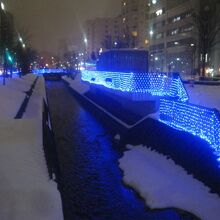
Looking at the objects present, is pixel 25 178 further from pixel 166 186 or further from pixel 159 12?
pixel 159 12

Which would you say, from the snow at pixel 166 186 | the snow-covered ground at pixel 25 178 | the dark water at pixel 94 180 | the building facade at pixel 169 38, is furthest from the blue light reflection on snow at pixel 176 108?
the building facade at pixel 169 38

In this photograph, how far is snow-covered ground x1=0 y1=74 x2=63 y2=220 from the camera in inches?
368

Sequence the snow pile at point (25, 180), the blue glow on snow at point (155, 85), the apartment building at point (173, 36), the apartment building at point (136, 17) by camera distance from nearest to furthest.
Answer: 1. the snow pile at point (25, 180)
2. the blue glow on snow at point (155, 85)
3. the apartment building at point (173, 36)
4. the apartment building at point (136, 17)

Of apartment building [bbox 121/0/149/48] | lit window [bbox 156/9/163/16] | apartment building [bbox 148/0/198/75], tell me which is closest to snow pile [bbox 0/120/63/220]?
apartment building [bbox 148/0/198/75]

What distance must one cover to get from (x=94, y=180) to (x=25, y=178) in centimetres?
409

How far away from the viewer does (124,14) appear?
167 metres

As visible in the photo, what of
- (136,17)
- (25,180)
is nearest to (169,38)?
(136,17)

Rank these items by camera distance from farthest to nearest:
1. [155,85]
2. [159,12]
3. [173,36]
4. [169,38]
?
[159,12], [169,38], [173,36], [155,85]

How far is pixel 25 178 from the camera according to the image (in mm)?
10836

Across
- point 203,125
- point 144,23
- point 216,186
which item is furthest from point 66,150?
point 144,23

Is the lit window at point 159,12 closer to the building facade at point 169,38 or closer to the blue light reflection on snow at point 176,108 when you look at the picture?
the building facade at point 169,38

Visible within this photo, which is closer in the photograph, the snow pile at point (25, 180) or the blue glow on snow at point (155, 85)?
the snow pile at point (25, 180)

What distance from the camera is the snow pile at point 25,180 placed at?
30.7 ft

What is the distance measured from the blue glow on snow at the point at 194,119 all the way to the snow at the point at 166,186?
1.15m
